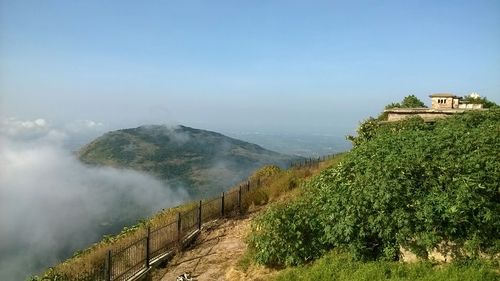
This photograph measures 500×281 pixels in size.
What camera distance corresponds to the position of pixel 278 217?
10414mm

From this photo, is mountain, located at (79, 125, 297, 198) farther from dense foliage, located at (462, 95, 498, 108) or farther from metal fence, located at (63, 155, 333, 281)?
metal fence, located at (63, 155, 333, 281)

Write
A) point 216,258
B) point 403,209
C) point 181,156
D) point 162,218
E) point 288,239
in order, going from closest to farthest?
1. point 403,209
2. point 288,239
3. point 216,258
4. point 162,218
5. point 181,156

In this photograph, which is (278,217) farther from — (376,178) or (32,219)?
(32,219)

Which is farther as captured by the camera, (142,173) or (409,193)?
(142,173)

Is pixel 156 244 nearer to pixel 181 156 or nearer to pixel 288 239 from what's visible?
pixel 288 239

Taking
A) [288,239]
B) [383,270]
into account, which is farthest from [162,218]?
[383,270]

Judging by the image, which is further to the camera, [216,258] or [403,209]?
[216,258]

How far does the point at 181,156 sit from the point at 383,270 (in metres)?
127

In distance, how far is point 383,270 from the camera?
844cm

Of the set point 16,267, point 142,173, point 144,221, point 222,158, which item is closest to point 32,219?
point 142,173

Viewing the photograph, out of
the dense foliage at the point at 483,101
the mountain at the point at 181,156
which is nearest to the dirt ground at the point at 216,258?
the dense foliage at the point at 483,101

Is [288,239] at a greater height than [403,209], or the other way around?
[403,209]

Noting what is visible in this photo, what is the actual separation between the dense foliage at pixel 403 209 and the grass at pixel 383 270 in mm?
248

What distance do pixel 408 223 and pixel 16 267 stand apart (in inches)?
2763
